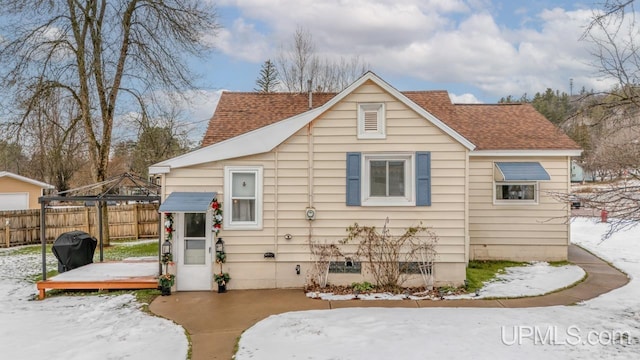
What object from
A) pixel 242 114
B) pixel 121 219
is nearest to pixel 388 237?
pixel 242 114

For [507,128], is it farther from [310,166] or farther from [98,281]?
[98,281]

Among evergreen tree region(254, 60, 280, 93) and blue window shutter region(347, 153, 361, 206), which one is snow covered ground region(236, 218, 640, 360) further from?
evergreen tree region(254, 60, 280, 93)

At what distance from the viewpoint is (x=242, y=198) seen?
8383mm

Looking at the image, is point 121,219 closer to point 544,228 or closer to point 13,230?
point 13,230

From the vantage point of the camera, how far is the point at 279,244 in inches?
328

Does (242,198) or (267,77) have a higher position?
(267,77)

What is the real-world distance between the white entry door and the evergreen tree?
885 inches

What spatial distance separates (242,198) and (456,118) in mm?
7211

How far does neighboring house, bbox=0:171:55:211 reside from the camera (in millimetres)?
19719

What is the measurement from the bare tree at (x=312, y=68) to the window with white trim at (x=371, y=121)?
16416mm

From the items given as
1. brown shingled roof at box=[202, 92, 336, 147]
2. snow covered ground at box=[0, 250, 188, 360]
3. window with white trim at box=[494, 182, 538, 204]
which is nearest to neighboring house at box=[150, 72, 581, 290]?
snow covered ground at box=[0, 250, 188, 360]

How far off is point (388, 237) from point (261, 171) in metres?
3.16

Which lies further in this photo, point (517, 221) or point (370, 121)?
point (517, 221)

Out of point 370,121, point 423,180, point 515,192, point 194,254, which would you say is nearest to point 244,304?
point 194,254
